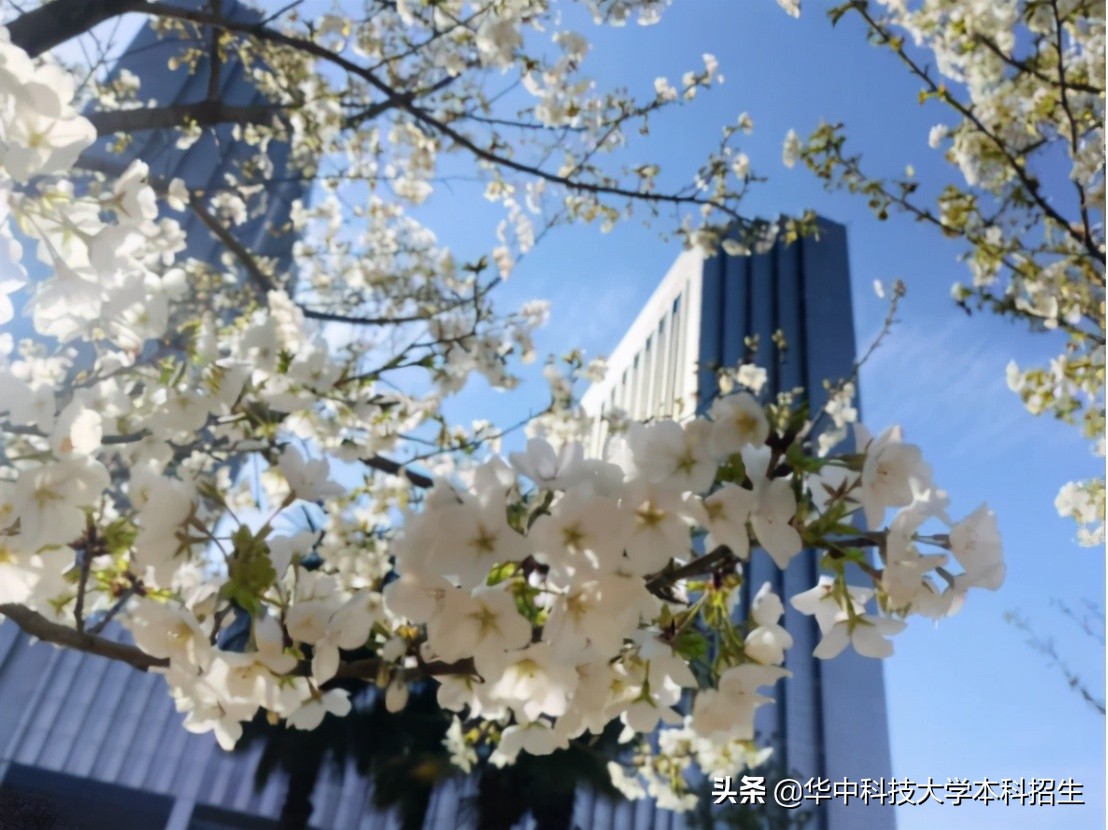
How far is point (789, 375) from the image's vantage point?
356 inches

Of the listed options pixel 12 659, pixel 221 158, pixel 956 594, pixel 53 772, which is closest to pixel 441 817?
pixel 53 772

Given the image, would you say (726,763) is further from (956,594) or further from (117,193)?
(117,193)

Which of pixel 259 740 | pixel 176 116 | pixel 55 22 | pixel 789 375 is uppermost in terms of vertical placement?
pixel 789 375

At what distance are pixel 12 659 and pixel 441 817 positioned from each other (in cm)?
→ 300

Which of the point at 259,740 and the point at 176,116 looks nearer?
the point at 176,116

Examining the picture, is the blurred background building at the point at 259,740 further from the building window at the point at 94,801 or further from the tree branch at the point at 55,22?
the tree branch at the point at 55,22

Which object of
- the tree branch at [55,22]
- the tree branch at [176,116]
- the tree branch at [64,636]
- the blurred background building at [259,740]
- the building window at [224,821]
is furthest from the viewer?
the building window at [224,821]

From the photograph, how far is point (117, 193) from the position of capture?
67 centimetres

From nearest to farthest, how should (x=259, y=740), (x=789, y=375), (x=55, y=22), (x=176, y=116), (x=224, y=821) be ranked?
(x=55, y=22) → (x=176, y=116) → (x=224, y=821) → (x=259, y=740) → (x=789, y=375)

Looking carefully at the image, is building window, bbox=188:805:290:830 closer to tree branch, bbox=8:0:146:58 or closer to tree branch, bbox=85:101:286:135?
tree branch, bbox=85:101:286:135

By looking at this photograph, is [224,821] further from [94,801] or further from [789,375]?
[789,375]

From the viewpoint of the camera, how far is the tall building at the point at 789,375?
12.2 ft

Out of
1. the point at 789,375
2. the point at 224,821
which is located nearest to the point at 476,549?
the point at 224,821

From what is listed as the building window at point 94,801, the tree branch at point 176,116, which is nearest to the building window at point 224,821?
the building window at point 94,801
